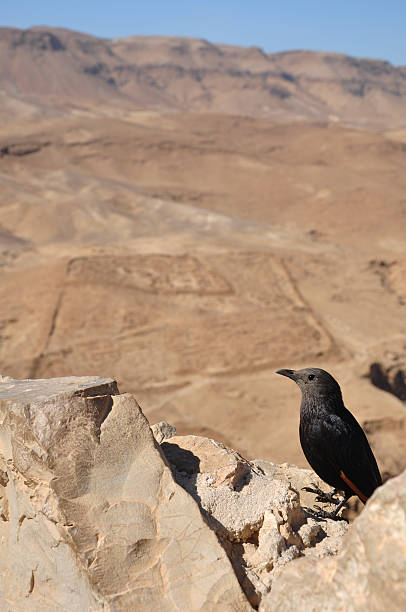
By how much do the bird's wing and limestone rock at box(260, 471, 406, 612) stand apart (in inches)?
52.5

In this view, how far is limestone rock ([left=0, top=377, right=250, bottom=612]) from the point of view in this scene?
7.27 feet

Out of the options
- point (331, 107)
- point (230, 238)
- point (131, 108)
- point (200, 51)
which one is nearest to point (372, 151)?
point (230, 238)

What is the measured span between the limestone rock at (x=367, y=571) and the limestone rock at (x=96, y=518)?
42 centimetres

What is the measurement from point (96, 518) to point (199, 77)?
8128cm

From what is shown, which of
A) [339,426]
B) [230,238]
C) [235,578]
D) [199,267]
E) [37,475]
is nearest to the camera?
[235,578]

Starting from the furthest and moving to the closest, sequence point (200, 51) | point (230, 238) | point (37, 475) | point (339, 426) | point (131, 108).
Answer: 1. point (200, 51)
2. point (131, 108)
3. point (230, 238)
4. point (339, 426)
5. point (37, 475)

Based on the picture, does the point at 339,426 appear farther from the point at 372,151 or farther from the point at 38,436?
the point at 372,151

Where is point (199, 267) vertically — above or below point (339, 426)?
below

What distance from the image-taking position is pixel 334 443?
325 centimetres

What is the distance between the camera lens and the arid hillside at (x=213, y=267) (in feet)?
33.5

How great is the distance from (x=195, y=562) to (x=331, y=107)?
268 ft

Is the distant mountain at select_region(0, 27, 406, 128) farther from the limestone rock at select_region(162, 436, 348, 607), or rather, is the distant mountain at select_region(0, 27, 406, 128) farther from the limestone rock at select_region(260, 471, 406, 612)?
the limestone rock at select_region(260, 471, 406, 612)

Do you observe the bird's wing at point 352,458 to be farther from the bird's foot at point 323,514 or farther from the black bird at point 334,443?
the bird's foot at point 323,514

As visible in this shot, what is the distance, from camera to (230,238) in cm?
1862
